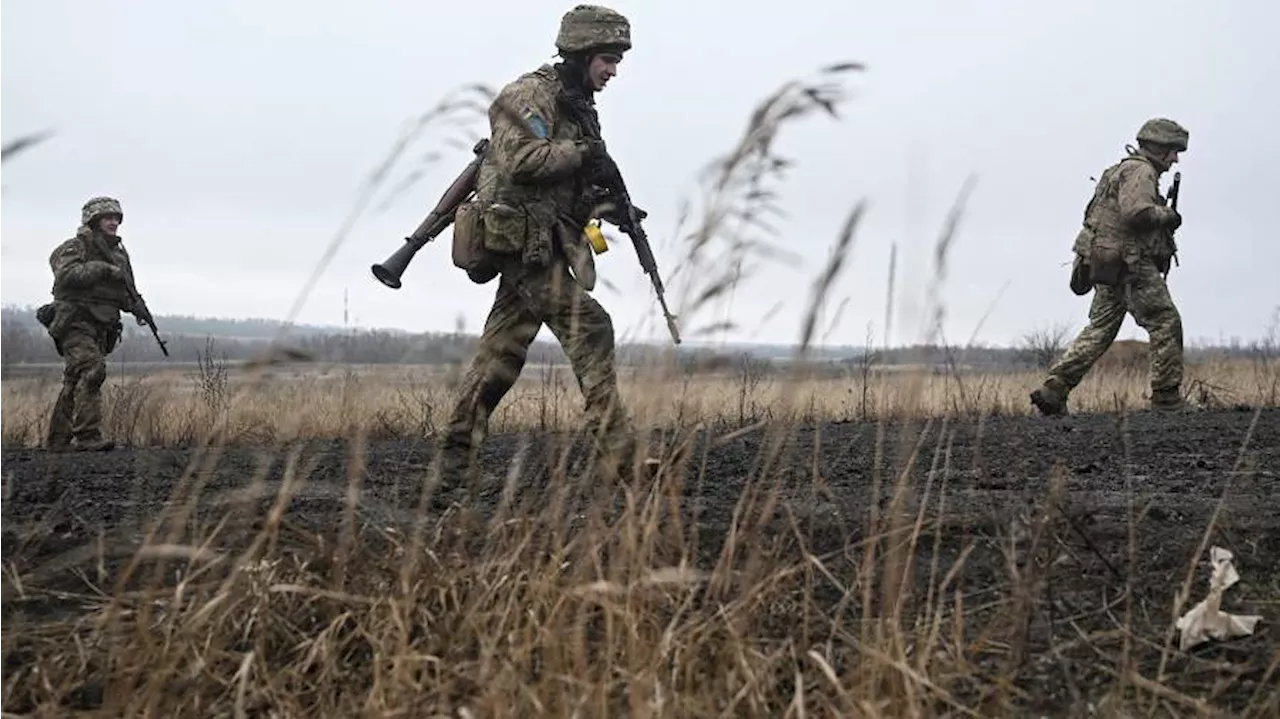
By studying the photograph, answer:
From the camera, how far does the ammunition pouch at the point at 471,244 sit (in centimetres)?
508

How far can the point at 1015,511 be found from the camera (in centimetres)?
364

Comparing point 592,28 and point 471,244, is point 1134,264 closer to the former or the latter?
point 592,28

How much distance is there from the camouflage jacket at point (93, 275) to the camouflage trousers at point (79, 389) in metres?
0.15

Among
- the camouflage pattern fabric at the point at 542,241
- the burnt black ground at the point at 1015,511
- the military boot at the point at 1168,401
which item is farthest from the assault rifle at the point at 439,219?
the military boot at the point at 1168,401

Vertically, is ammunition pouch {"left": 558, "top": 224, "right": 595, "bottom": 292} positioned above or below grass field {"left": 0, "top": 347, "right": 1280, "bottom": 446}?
above

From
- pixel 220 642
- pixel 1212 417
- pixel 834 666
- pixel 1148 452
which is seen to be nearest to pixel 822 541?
pixel 834 666

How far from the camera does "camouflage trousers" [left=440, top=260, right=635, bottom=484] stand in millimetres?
4918

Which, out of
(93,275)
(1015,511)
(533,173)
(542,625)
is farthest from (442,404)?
(542,625)

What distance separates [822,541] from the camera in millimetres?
3418

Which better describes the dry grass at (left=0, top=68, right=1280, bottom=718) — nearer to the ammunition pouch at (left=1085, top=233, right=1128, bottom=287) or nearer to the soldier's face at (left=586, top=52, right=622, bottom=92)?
the soldier's face at (left=586, top=52, right=622, bottom=92)

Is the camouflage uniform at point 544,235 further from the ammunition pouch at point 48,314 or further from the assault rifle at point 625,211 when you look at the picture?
the ammunition pouch at point 48,314

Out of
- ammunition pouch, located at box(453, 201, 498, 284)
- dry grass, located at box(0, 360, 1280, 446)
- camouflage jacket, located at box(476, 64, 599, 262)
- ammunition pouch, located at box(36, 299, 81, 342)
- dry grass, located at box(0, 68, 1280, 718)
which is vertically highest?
camouflage jacket, located at box(476, 64, 599, 262)

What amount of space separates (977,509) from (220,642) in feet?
6.98

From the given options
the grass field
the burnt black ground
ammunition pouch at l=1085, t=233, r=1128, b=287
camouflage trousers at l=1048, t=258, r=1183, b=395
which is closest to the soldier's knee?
the grass field
